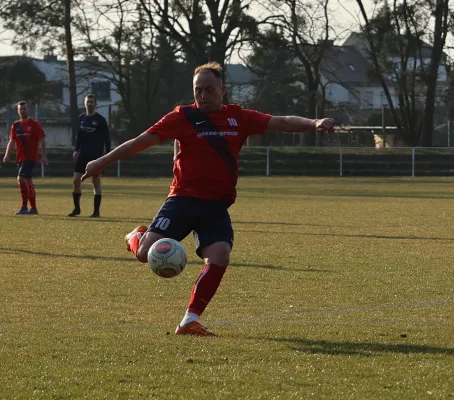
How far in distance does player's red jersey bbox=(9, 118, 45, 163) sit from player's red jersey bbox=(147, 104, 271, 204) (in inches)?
462

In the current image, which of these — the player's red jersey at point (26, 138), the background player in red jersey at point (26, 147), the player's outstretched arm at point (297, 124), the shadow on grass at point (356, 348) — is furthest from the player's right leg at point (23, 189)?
the shadow on grass at point (356, 348)

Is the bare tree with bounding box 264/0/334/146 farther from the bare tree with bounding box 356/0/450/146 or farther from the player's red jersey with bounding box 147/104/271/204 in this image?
the player's red jersey with bounding box 147/104/271/204

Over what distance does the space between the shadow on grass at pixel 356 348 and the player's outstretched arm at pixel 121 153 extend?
57.7 inches

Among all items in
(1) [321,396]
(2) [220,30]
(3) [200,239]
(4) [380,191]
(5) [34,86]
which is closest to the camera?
(1) [321,396]

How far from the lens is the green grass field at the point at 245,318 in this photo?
5.04 meters

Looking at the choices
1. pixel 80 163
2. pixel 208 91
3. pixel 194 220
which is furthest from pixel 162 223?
pixel 80 163

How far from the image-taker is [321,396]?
188 inches

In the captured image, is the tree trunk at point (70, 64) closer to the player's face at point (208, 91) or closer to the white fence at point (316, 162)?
the white fence at point (316, 162)

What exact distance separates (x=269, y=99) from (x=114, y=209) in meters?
30.3

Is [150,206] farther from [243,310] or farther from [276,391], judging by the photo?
[276,391]

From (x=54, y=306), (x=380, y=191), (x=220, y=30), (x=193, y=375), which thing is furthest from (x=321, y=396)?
(x=220, y=30)

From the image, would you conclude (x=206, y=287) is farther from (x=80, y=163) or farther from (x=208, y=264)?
(x=80, y=163)

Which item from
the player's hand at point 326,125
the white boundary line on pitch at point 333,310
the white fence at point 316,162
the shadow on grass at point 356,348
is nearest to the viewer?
the shadow on grass at point 356,348

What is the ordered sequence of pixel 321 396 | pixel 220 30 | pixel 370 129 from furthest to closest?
1. pixel 370 129
2. pixel 220 30
3. pixel 321 396
